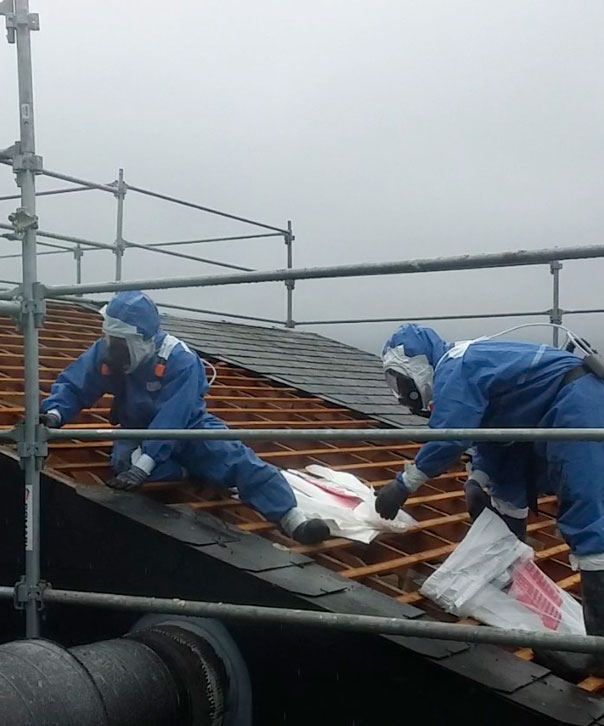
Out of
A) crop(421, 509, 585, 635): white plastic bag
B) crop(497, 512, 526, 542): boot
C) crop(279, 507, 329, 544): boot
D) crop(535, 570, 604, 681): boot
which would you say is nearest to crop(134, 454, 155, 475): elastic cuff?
crop(279, 507, 329, 544): boot

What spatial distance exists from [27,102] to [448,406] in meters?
1.98

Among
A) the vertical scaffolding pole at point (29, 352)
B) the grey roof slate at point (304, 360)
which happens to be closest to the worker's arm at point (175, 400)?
the vertical scaffolding pole at point (29, 352)

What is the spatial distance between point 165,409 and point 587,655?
1.95 meters

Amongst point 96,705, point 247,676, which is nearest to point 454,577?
point 247,676

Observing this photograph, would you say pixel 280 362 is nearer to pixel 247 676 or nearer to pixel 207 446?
pixel 207 446

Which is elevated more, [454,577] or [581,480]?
[581,480]

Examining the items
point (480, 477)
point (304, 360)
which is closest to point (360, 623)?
point (480, 477)

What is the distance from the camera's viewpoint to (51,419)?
359 centimetres

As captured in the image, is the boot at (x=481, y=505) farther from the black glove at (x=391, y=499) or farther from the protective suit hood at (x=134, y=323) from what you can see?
the protective suit hood at (x=134, y=323)

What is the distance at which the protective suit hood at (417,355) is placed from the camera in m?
3.60

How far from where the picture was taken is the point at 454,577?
3.21m

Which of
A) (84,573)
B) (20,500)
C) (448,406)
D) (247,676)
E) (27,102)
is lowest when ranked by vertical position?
(247,676)

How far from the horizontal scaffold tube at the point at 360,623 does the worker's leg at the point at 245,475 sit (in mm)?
919

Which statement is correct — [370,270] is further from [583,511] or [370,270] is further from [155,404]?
[155,404]
